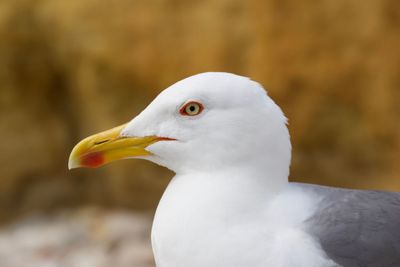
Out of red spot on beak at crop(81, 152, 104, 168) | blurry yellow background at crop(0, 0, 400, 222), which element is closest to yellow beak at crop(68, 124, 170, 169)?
red spot on beak at crop(81, 152, 104, 168)

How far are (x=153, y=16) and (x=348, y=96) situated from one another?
82 cm

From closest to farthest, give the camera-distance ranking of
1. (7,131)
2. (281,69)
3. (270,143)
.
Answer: (270,143) → (281,69) → (7,131)

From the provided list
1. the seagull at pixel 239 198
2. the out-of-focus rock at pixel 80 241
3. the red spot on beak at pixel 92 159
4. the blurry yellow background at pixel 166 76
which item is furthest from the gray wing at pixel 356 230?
the out-of-focus rock at pixel 80 241

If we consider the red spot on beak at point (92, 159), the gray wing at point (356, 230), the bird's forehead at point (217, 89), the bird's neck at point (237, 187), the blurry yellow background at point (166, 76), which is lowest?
the gray wing at point (356, 230)

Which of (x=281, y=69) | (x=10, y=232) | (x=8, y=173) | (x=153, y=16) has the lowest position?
(x=10, y=232)

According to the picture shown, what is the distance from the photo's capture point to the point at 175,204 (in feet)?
4.61

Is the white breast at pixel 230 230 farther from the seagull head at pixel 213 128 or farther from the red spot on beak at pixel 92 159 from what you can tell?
the red spot on beak at pixel 92 159

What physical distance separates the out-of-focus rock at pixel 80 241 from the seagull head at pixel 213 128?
72.7 inches

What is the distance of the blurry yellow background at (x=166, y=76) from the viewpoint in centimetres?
309

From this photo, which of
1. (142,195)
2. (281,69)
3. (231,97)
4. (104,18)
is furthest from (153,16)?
(231,97)

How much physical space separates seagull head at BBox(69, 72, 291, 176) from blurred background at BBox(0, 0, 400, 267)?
171 centimetres

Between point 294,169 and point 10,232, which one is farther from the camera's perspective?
point 10,232

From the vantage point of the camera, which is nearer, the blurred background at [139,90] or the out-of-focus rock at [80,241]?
the blurred background at [139,90]

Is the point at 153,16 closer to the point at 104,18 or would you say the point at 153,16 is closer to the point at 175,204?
the point at 104,18
